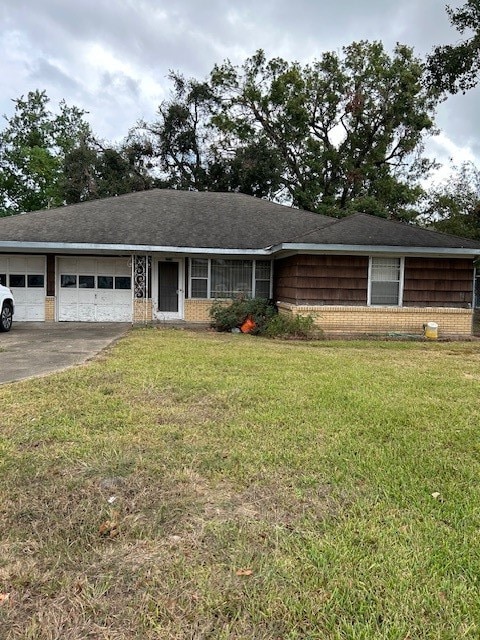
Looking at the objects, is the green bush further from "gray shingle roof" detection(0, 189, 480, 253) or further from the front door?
"gray shingle roof" detection(0, 189, 480, 253)

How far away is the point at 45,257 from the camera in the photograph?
14.6 metres

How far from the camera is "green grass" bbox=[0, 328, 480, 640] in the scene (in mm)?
1951

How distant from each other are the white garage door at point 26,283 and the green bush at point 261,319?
19.5 ft

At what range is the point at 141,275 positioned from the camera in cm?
1440

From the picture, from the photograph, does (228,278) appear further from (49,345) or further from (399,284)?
(49,345)

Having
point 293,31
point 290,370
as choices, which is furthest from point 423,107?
point 290,370

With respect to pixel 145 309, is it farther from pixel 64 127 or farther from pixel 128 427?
pixel 64 127

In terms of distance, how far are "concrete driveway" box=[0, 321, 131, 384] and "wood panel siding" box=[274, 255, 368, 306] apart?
5.08m

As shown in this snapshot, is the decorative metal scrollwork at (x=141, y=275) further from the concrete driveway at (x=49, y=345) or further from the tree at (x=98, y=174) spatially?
the tree at (x=98, y=174)

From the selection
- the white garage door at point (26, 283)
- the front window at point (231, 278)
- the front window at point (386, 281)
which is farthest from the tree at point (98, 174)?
the front window at point (386, 281)

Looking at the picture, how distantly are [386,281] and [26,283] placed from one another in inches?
454

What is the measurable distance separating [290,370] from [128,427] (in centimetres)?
326

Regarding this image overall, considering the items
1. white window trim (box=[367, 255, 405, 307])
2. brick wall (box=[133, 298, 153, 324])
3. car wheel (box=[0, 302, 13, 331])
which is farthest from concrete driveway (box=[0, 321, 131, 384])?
white window trim (box=[367, 255, 405, 307])

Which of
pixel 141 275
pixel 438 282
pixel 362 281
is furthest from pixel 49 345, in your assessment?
pixel 438 282
